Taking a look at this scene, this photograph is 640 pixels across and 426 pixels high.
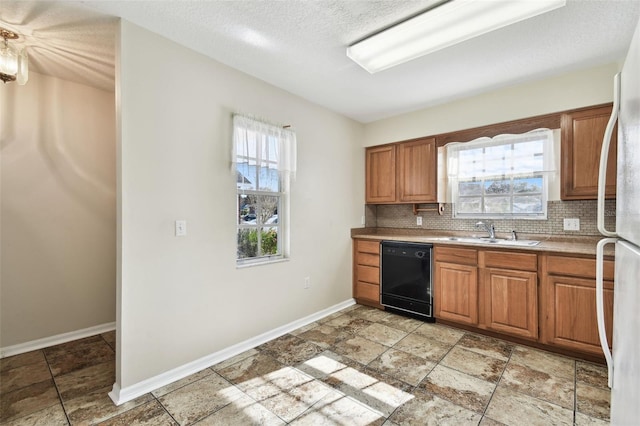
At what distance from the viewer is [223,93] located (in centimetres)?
257

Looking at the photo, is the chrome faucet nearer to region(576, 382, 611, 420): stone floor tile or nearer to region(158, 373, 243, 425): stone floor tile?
region(576, 382, 611, 420): stone floor tile

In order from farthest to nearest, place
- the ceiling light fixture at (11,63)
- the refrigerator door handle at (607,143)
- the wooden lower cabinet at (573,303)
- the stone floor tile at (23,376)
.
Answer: the wooden lower cabinet at (573,303) → the stone floor tile at (23,376) → the ceiling light fixture at (11,63) → the refrigerator door handle at (607,143)

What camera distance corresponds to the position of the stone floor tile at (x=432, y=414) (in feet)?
5.69

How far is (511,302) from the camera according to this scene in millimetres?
2740

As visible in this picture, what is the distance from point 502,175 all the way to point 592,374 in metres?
1.99

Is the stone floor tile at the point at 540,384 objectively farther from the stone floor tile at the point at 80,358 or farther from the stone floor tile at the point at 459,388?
the stone floor tile at the point at 80,358

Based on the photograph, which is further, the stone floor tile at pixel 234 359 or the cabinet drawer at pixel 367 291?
the cabinet drawer at pixel 367 291

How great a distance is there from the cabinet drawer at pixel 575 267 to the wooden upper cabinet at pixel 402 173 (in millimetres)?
1386

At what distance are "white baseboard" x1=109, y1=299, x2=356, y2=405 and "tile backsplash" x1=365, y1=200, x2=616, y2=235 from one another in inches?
72.2

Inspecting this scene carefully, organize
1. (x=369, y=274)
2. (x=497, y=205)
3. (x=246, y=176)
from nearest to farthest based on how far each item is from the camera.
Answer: (x=246, y=176) < (x=497, y=205) < (x=369, y=274)

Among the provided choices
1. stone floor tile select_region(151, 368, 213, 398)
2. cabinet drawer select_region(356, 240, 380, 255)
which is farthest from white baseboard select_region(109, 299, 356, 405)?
cabinet drawer select_region(356, 240, 380, 255)

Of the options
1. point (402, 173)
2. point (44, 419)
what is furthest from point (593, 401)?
point (44, 419)

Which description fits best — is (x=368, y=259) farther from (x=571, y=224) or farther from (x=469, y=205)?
(x=571, y=224)

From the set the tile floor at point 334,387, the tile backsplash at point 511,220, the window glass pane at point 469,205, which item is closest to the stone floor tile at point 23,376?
the tile floor at point 334,387
